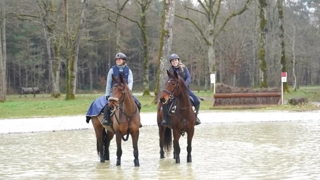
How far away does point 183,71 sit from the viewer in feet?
41.0

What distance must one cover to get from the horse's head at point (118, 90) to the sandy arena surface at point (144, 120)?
1086 centimetres

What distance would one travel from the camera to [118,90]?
11.3m

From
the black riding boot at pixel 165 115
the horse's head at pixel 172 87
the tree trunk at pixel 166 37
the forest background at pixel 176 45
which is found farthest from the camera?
the forest background at pixel 176 45

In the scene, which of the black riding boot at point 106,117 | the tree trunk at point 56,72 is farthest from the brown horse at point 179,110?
the tree trunk at point 56,72

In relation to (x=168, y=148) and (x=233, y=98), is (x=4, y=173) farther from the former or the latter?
(x=233, y=98)

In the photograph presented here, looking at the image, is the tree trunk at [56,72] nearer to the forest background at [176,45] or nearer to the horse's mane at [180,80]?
the forest background at [176,45]

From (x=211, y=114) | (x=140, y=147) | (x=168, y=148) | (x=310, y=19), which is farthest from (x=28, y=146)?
(x=310, y=19)

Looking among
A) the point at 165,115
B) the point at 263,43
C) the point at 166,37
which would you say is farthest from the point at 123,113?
the point at 263,43

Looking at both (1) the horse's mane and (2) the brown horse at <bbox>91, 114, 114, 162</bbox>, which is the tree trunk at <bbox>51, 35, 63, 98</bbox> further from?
(1) the horse's mane

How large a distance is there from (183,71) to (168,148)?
1.87 m

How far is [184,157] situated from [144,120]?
11383 mm

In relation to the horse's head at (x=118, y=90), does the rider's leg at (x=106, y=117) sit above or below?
below

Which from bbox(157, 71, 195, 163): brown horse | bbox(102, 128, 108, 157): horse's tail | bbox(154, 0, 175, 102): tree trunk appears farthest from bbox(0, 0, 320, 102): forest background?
bbox(157, 71, 195, 163): brown horse

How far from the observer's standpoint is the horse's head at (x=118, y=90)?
11163mm
